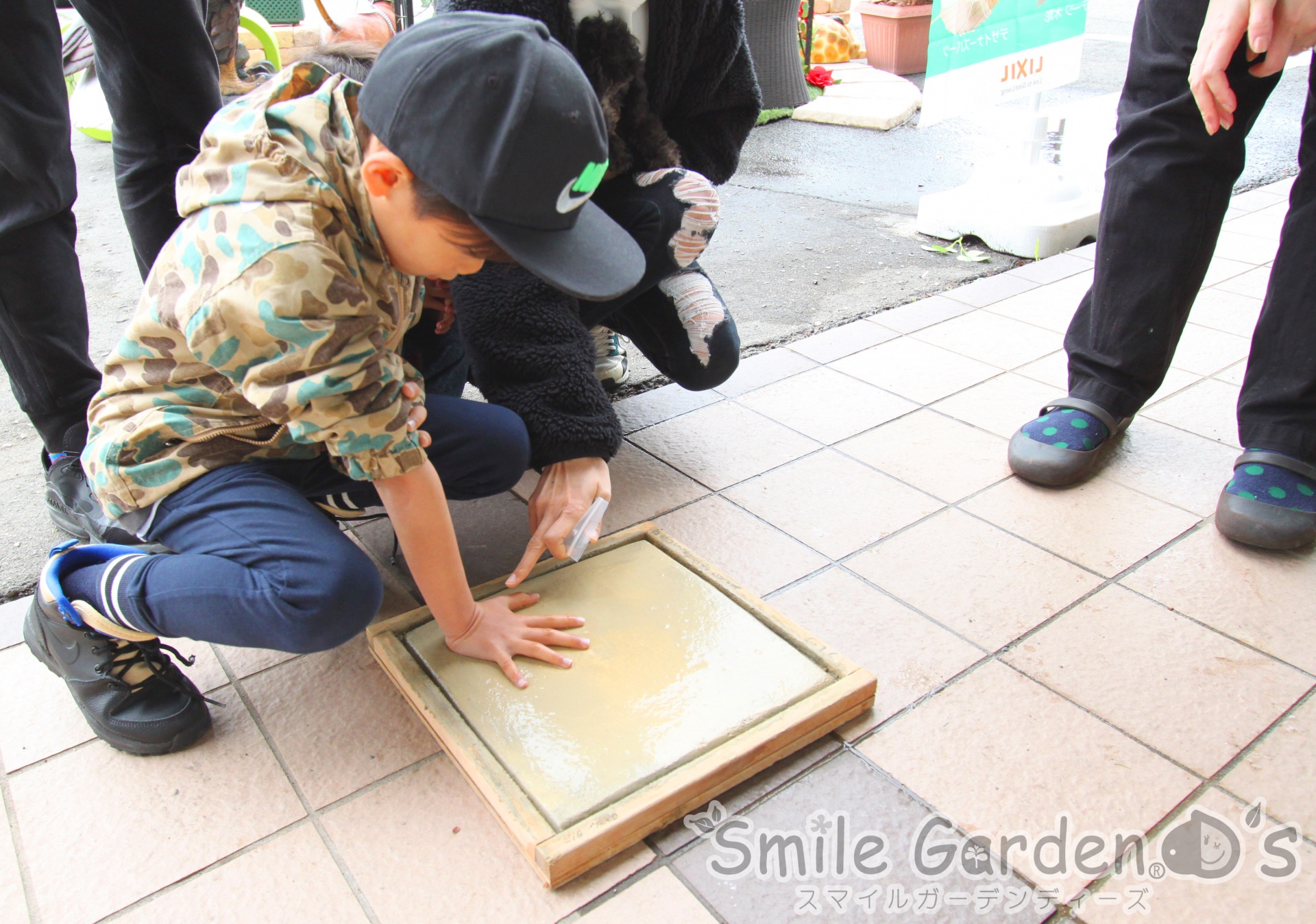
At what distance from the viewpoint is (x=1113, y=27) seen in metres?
7.73

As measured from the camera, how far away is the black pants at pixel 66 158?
1.37 m

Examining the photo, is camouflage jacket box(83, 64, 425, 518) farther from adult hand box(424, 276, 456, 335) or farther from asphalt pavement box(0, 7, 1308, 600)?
asphalt pavement box(0, 7, 1308, 600)

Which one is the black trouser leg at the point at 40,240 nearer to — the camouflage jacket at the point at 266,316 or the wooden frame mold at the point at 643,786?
the camouflage jacket at the point at 266,316

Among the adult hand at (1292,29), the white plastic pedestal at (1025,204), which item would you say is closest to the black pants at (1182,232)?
the adult hand at (1292,29)

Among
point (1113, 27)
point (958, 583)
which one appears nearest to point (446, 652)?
point (958, 583)

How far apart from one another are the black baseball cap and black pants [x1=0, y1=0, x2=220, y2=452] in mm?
763

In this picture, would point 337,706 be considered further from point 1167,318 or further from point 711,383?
point 1167,318

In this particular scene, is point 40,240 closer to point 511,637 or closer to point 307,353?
point 307,353

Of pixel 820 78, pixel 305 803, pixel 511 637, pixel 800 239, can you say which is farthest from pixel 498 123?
pixel 820 78

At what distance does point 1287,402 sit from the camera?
5.05 ft

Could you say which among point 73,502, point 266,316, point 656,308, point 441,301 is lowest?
point 73,502

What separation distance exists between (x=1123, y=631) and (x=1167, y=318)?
2.02ft

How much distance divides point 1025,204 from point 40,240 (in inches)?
101

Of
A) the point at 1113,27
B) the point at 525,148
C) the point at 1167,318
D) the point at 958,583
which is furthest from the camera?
the point at 1113,27
